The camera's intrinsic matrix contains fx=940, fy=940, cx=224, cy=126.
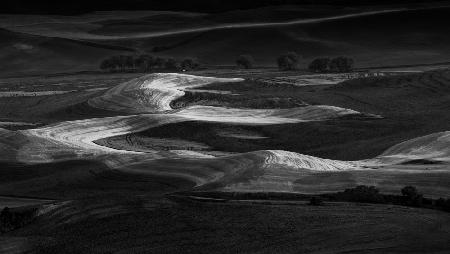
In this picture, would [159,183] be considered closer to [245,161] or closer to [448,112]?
[245,161]

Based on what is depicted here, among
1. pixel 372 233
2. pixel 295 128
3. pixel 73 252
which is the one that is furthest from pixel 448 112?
pixel 73 252

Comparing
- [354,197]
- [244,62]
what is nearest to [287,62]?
[244,62]

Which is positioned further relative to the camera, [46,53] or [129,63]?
[46,53]

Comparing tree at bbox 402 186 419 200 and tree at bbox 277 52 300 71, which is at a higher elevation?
tree at bbox 402 186 419 200

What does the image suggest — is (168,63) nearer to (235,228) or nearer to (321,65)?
(321,65)

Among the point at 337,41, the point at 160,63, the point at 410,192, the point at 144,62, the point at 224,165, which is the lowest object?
the point at 160,63

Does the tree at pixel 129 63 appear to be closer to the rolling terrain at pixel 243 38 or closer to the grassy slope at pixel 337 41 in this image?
the rolling terrain at pixel 243 38

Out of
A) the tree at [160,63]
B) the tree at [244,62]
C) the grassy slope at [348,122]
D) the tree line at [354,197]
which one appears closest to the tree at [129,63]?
the tree at [160,63]

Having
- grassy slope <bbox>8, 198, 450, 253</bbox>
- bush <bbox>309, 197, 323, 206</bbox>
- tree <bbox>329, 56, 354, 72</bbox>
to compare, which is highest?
bush <bbox>309, 197, 323, 206</bbox>

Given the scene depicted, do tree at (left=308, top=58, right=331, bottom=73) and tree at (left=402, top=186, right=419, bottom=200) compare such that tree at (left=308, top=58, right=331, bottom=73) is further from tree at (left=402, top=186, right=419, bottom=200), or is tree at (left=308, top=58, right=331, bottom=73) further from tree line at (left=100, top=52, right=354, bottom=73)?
tree at (left=402, top=186, right=419, bottom=200)

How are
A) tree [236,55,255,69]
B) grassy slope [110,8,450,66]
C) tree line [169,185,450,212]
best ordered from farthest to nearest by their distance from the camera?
grassy slope [110,8,450,66], tree [236,55,255,69], tree line [169,185,450,212]

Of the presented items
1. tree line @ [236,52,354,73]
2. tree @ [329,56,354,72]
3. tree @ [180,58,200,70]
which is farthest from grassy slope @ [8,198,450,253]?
tree @ [180,58,200,70]
